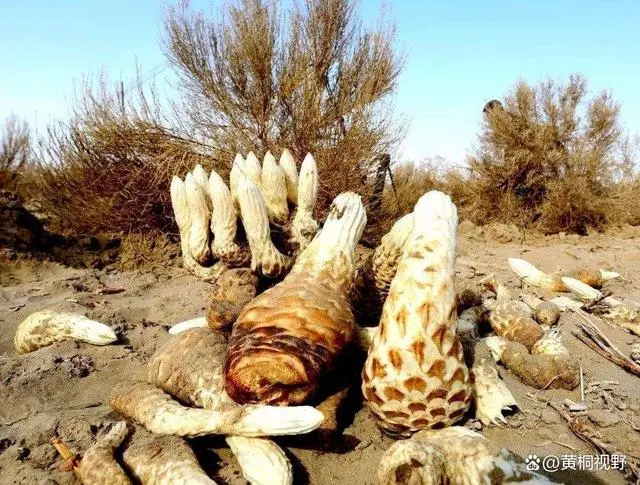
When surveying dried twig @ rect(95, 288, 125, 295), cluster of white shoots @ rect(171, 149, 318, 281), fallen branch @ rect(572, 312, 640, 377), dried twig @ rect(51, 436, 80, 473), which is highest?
cluster of white shoots @ rect(171, 149, 318, 281)

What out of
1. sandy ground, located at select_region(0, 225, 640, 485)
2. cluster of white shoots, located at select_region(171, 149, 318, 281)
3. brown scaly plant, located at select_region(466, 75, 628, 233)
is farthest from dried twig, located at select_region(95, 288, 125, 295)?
brown scaly plant, located at select_region(466, 75, 628, 233)

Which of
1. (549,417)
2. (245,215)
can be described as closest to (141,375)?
(245,215)

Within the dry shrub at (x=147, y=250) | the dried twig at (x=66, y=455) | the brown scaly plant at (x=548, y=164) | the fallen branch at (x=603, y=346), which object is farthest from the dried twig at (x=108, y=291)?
the brown scaly plant at (x=548, y=164)

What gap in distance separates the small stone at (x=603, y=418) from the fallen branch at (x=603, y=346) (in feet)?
1.85

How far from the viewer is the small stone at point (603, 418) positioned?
1.78m

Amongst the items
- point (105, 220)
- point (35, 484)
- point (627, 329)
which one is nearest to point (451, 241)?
point (35, 484)

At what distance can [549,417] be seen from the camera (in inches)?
72.2

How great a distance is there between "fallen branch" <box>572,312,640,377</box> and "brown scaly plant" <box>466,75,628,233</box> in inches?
356

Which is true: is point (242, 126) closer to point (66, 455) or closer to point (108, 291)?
point (108, 291)

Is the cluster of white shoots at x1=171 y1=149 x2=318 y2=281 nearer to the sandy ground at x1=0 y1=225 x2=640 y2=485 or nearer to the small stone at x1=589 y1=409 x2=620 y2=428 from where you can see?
the sandy ground at x1=0 y1=225 x2=640 y2=485

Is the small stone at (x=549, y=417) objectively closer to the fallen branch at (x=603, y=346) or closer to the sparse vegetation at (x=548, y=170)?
the fallen branch at (x=603, y=346)

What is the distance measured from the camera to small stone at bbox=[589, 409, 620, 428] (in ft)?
5.84

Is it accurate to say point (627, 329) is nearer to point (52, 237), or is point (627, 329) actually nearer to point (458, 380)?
point (458, 380)

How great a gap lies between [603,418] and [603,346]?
2.81 ft
